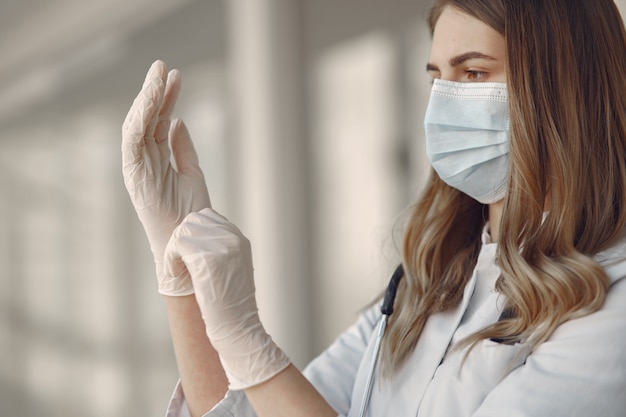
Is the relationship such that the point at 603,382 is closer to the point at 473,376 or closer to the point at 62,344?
the point at 473,376

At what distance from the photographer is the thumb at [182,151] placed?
1.50 m

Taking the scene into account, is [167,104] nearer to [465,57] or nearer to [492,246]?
[465,57]

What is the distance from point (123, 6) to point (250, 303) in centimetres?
200

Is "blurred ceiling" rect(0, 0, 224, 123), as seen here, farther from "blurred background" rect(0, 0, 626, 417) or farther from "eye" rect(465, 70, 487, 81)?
"eye" rect(465, 70, 487, 81)

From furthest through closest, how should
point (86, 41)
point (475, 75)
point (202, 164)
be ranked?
point (202, 164)
point (86, 41)
point (475, 75)

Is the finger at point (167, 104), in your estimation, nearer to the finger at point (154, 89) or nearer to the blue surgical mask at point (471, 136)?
the finger at point (154, 89)

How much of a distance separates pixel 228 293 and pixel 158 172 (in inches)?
13.0

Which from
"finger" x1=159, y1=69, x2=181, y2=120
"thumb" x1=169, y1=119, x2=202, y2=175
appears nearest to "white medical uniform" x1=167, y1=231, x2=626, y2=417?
"thumb" x1=169, y1=119, x2=202, y2=175

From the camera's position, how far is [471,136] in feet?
4.73

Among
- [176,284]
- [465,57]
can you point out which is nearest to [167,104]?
→ [176,284]

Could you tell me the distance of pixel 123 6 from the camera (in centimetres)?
287

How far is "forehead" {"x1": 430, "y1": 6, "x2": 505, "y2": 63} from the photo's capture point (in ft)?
4.58

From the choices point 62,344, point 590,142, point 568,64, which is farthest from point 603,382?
point 62,344

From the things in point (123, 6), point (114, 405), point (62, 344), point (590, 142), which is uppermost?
point (123, 6)
